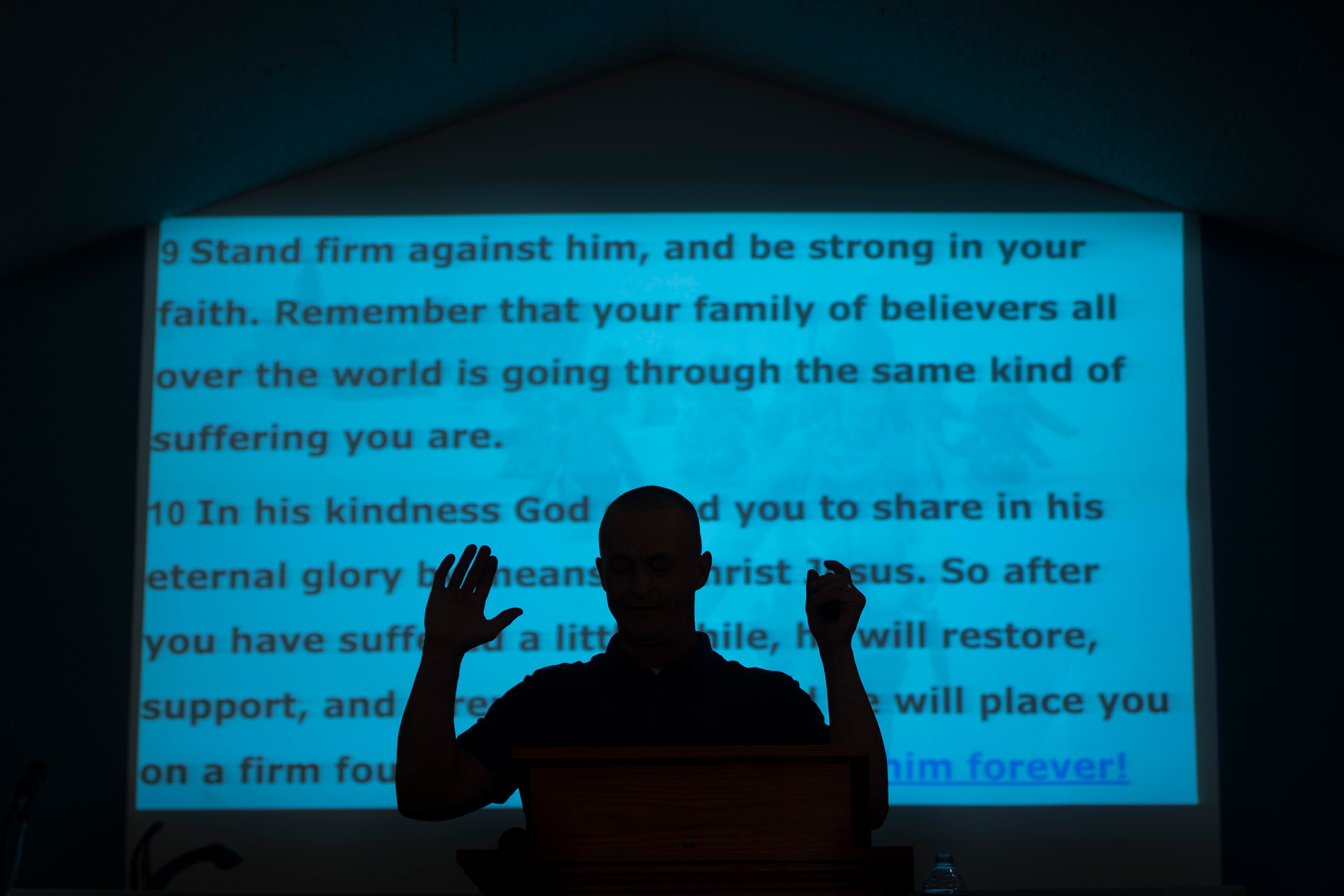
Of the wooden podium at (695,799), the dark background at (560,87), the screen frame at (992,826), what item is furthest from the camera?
the screen frame at (992,826)

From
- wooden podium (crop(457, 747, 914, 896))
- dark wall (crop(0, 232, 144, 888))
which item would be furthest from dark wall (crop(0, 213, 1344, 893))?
wooden podium (crop(457, 747, 914, 896))

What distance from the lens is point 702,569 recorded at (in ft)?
6.42

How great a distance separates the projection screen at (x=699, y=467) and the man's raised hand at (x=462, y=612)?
6.18 ft

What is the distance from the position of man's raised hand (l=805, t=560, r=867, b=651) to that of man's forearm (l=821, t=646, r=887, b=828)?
0.7 inches

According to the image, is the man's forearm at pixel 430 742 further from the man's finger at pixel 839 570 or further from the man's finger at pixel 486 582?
the man's finger at pixel 839 570

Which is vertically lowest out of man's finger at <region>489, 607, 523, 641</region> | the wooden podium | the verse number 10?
the wooden podium

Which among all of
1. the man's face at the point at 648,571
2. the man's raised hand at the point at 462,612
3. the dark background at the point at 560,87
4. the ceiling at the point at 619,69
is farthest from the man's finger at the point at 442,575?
the dark background at the point at 560,87

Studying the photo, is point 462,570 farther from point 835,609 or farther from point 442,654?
point 835,609

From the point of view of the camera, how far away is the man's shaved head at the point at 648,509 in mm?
1877

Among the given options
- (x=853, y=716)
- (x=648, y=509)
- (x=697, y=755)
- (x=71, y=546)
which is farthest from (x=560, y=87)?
(x=697, y=755)

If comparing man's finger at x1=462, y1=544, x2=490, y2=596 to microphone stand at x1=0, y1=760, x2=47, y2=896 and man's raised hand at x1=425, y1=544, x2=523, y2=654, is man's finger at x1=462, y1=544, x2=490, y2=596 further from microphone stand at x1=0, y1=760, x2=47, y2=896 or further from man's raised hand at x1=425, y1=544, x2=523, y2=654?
microphone stand at x1=0, y1=760, x2=47, y2=896

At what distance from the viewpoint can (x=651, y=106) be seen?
3836mm

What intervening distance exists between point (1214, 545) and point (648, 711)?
2.40 m

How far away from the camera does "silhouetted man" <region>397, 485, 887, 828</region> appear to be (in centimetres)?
174
